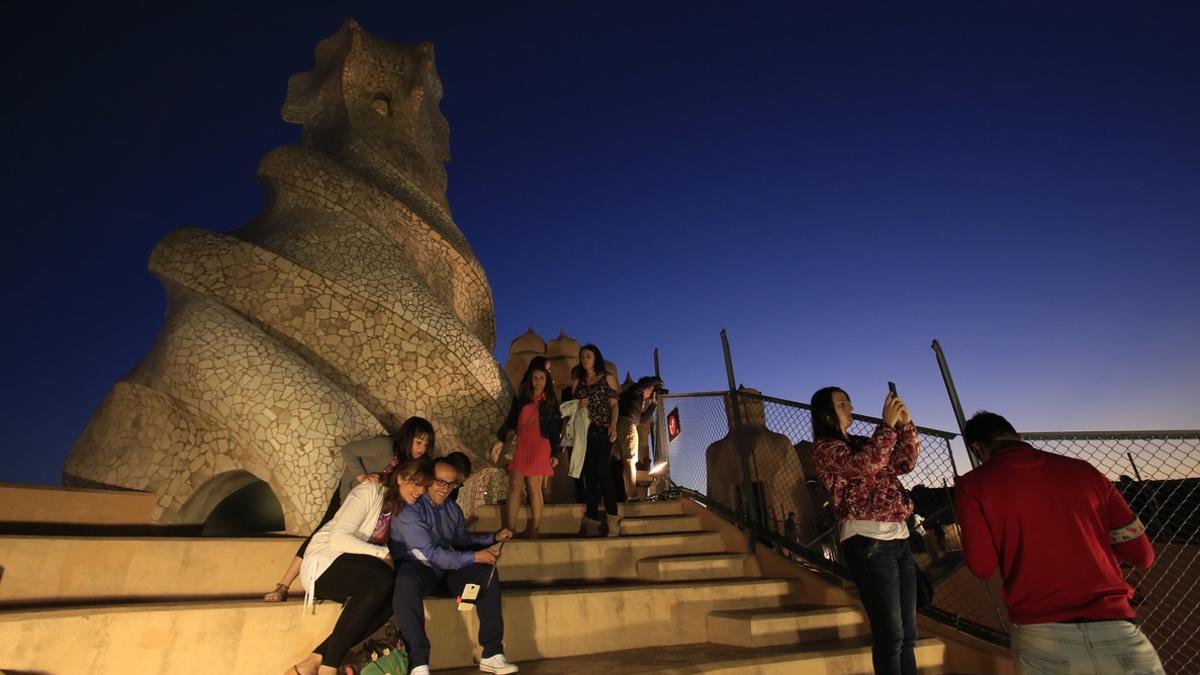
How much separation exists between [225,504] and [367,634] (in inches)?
244

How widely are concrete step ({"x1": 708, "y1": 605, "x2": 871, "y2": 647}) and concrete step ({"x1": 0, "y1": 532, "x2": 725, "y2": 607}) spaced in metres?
1.09

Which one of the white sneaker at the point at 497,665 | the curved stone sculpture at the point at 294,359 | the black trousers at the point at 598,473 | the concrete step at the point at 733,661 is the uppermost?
the curved stone sculpture at the point at 294,359

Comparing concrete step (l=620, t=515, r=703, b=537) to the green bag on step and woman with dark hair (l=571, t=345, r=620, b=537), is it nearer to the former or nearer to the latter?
woman with dark hair (l=571, t=345, r=620, b=537)

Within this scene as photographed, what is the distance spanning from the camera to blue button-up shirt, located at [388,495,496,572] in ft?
9.93

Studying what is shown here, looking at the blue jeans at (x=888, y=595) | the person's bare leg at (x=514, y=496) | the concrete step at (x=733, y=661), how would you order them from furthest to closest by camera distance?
the person's bare leg at (x=514, y=496) → the concrete step at (x=733, y=661) → the blue jeans at (x=888, y=595)

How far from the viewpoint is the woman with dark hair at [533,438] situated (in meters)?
4.44

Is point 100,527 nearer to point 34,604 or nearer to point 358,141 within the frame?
point 34,604

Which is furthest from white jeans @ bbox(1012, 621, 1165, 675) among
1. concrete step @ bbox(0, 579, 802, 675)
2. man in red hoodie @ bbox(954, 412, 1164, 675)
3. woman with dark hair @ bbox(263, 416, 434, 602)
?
woman with dark hair @ bbox(263, 416, 434, 602)

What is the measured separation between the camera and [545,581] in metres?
4.00

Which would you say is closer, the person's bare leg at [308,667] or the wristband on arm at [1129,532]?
the wristband on arm at [1129,532]

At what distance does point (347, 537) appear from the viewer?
2.92m

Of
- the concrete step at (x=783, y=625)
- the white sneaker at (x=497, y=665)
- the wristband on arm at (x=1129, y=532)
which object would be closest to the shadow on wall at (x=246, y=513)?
the white sneaker at (x=497, y=665)

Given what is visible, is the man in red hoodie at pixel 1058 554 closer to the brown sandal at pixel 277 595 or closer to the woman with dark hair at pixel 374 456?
the woman with dark hair at pixel 374 456

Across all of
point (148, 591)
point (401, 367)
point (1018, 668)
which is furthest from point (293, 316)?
point (1018, 668)
